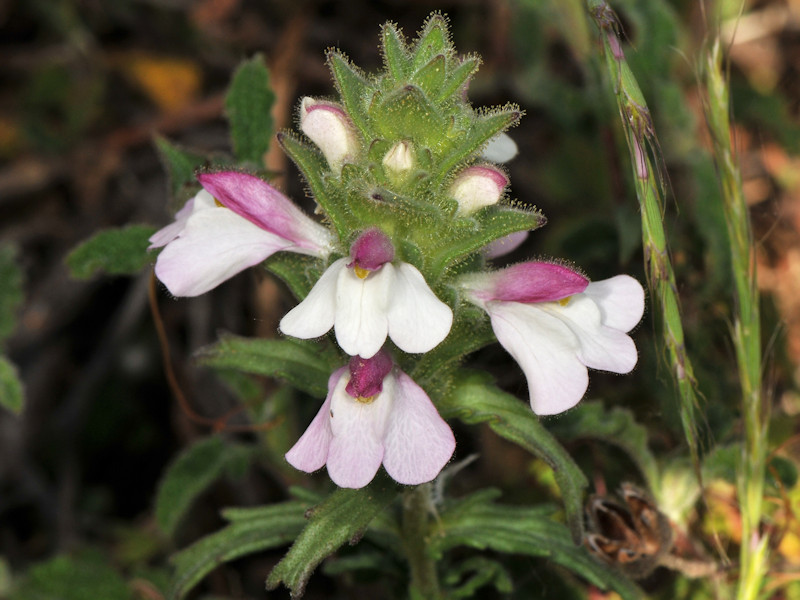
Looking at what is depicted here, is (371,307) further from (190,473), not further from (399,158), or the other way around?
(190,473)

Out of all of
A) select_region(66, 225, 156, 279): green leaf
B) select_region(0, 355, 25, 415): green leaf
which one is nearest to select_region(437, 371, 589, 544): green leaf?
select_region(66, 225, 156, 279): green leaf

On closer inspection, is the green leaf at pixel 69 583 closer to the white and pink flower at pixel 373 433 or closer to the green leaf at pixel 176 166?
the green leaf at pixel 176 166

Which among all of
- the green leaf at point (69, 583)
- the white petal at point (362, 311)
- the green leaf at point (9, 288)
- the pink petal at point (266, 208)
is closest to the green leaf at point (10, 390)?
the green leaf at point (9, 288)

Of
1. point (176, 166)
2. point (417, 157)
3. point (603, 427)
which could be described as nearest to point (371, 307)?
point (417, 157)

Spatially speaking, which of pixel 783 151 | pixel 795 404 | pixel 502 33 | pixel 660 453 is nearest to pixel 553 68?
pixel 502 33

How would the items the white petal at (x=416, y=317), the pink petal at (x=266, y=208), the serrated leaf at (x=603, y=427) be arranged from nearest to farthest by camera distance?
1. the white petal at (x=416, y=317)
2. the pink petal at (x=266, y=208)
3. the serrated leaf at (x=603, y=427)

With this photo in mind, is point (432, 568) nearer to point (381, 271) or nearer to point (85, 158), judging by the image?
point (381, 271)
